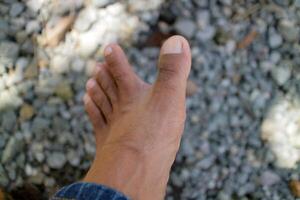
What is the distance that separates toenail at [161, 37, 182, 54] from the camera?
1592mm

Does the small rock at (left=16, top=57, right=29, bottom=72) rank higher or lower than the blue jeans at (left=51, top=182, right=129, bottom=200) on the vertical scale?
higher

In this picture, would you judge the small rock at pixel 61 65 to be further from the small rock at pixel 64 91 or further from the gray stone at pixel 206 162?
the gray stone at pixel 206 162

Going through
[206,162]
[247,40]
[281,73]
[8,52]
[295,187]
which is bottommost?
[295,187]

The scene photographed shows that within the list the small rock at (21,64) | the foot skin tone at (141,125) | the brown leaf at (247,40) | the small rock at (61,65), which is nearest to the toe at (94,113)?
the foot skin tone at (141,125)

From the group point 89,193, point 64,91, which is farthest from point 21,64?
point 89,193

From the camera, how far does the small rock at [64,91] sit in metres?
1.84

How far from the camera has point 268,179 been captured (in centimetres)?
187

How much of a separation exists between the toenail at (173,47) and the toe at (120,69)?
22 centimetres

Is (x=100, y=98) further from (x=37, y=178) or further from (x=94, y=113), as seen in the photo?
(x=37, y=178)

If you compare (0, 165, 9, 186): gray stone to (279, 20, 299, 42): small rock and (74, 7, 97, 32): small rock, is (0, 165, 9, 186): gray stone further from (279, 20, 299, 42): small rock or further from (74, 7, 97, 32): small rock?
(279, 20, 299, 42): small rock

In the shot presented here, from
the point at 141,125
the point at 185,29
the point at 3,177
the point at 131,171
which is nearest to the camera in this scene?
the point at 131,171

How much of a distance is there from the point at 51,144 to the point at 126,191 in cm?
41

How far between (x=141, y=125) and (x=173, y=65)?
193 millimetres

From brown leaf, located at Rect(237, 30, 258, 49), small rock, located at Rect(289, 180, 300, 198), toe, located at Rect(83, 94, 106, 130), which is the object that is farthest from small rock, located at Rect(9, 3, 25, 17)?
small rock, located at Rect(289, 180, 300, 198)
